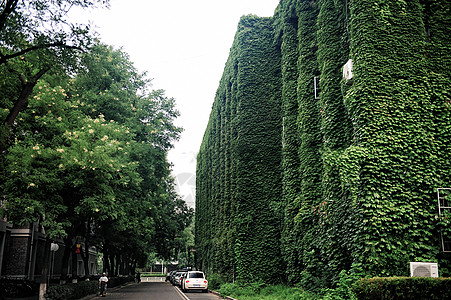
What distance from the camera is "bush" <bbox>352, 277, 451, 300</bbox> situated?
8453 mm

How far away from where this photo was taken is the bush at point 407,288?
8.45 m

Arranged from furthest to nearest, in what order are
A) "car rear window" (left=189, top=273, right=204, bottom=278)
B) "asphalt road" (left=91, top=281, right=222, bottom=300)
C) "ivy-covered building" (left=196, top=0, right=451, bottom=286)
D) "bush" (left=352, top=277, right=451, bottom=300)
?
"car rear window" (left=189, top=273, right=204, bottom=278)
"asphalt road" (left=91, top=281, right=222, bottom=300)
"ivy-covered building" (left=196, top=0, right=451, bottom=286)
"bush" (left=352, top=277, right=451, bottom=300)

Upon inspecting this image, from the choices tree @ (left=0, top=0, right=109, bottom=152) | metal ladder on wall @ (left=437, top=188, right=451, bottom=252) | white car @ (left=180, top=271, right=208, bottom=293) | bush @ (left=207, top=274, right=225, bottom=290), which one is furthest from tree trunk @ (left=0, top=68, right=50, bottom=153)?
bush @ (left=207, top=274, right=225, bottom=290)

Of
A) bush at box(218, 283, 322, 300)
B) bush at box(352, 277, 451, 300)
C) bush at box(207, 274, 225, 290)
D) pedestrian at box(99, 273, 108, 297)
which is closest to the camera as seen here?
bush at box(352, 277, 451, 300)

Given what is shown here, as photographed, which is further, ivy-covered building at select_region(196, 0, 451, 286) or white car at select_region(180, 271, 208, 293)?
white car at select_region(180, 271, 208, 293)

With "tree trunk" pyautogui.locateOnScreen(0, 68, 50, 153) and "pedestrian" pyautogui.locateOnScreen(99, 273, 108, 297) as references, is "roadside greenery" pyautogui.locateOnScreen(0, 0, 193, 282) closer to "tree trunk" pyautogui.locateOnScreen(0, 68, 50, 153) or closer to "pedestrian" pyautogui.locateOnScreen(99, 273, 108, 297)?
"tree trunk" pyautogui.locateOnScreen(0, 68, 50, 153)

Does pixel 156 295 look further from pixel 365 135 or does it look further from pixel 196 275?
pixel 365 135

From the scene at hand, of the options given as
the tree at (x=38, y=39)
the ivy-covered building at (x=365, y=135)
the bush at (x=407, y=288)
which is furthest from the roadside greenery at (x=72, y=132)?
the bush at (x=407, y=288)

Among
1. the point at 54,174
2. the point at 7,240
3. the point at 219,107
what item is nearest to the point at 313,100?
the point at 54,174

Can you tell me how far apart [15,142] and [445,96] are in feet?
56.3

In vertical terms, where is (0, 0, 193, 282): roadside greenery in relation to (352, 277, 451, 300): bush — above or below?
above

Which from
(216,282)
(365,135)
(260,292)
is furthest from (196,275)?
(365,135)

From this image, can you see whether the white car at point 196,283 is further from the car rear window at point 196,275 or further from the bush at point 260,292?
the bush at point 260,292

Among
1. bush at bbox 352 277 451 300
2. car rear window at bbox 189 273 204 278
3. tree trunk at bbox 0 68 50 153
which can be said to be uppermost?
tree trunk at bbox 0 68 50 153
